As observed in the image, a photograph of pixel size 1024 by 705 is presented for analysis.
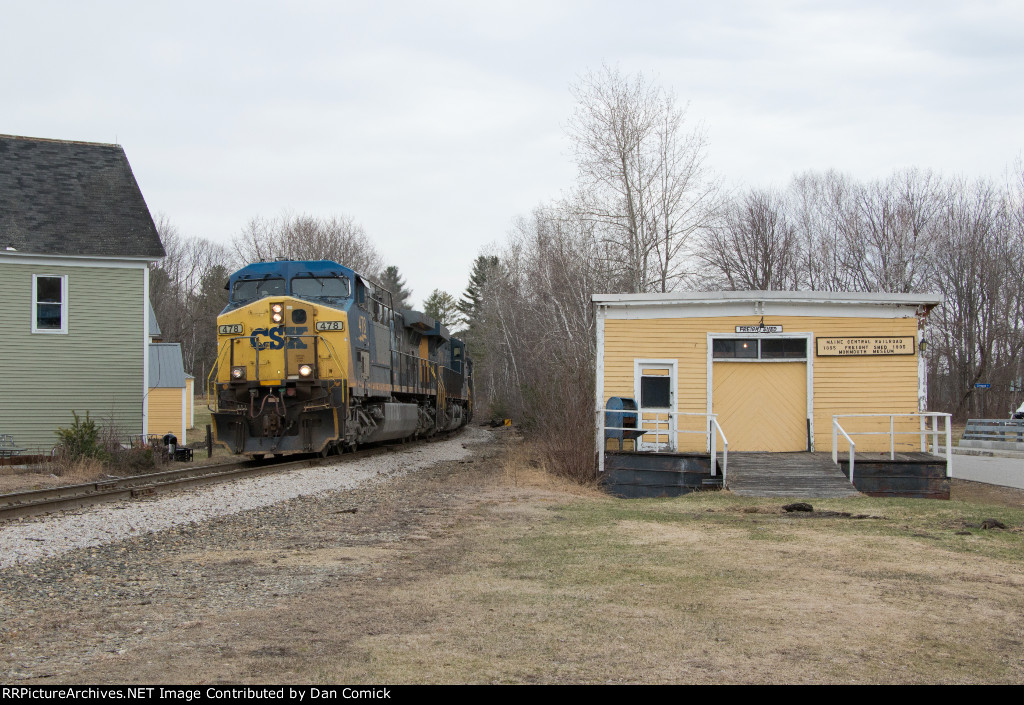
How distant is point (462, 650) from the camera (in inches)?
200

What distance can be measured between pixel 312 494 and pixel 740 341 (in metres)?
8.40

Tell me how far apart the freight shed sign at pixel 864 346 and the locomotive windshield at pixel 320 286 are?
30.6 ft

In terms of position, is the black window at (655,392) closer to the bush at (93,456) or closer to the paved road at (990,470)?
the bush at (93,456)

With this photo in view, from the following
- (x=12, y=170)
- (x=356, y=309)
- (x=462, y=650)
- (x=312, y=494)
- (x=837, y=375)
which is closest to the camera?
(x=462, y=650)

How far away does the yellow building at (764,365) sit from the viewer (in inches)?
634

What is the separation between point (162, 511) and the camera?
10.6m

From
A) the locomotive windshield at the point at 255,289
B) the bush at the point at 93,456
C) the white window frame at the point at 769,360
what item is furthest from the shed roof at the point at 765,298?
the bush at the point at 93,456

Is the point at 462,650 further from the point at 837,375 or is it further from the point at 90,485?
the point at 837,375

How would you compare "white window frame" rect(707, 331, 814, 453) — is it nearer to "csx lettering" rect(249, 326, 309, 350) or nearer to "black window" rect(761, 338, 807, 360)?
"black window" rect(761, 338, 807, 360)

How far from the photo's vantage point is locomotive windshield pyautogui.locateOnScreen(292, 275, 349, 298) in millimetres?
17734

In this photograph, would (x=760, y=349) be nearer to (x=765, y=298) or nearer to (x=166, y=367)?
(x=765, y=298)

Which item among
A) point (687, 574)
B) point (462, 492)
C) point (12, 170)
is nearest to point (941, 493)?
point (462, 492)

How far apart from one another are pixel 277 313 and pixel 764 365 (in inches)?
369

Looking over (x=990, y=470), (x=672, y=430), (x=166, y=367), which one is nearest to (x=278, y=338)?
(x=672, y=430)
